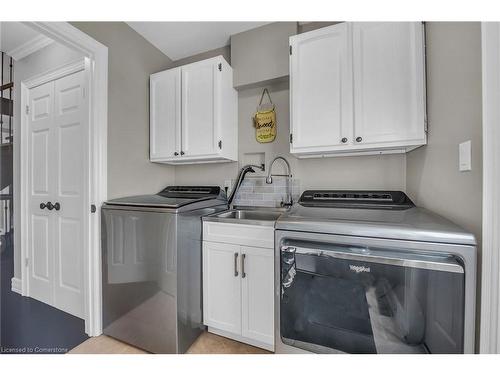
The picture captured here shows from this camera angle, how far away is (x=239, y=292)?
4.53 feet

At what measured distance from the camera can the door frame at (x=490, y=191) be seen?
76cm

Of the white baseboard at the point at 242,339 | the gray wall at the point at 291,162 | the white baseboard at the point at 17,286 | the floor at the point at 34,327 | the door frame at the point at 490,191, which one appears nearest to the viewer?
the door frame at the point at 490,191

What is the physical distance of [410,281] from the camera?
86 centimetres

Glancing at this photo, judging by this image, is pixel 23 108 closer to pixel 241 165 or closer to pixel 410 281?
pixel 241 165

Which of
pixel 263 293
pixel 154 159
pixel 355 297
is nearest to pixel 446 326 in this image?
pixel 355 297

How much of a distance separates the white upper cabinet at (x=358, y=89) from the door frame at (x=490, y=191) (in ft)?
1.51

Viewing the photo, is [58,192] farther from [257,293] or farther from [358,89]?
[358,89]

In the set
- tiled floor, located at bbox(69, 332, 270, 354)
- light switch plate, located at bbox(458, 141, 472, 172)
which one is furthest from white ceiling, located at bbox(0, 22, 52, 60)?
light switch plate, located at bbox(458, 141, 472, 172)

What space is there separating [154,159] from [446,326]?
2212 millimetres

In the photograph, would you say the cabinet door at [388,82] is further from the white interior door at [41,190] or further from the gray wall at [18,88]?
the gray wall at [18,88]

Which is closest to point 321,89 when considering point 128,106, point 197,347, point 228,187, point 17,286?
point 228,187

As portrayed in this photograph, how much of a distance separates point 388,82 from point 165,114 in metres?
1.78

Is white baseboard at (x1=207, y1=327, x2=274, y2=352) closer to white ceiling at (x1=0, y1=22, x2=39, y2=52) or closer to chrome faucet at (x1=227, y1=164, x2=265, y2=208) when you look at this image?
chrome faucet at (x1=227, y1=164, x2=265, y2=208)

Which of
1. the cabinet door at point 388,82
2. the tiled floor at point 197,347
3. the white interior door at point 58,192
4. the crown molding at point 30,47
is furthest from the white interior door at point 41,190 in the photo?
the cabinet door at point 388,82
